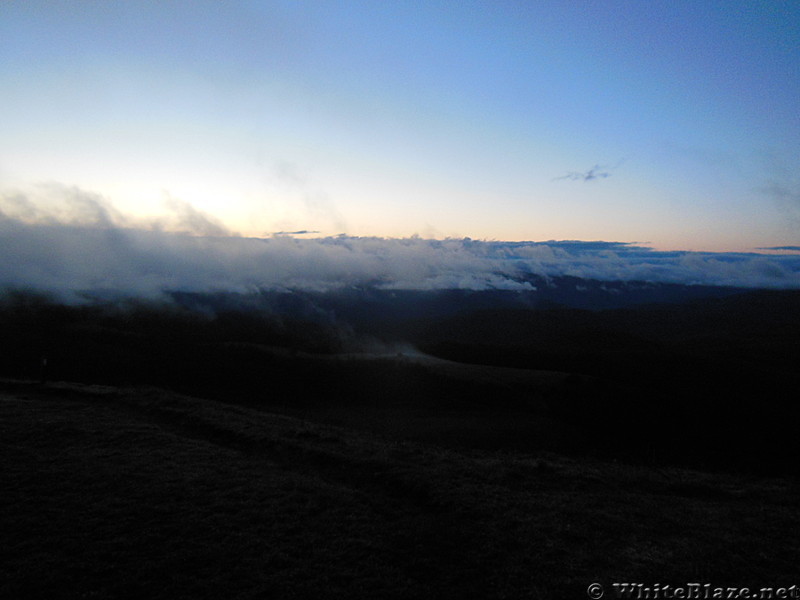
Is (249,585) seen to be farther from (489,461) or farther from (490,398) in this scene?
(490,398)

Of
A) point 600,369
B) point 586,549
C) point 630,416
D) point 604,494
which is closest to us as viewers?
point 586,549

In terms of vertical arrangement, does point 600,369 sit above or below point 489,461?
below

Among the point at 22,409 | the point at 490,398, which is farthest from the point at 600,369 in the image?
the point at 22,409

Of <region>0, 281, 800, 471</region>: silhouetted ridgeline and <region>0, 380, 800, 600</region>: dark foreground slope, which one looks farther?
<region>0, 281, 800, 471</region>: silhouetted ridgeline

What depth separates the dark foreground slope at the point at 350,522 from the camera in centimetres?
989

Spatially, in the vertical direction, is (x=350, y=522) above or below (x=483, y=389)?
above

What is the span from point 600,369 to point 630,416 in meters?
40.5

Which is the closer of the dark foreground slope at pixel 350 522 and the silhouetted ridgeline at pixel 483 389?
the dark foreground slope at pixel 350 522

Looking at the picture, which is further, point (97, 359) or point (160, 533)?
point (97, 359)

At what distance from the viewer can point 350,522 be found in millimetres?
12875

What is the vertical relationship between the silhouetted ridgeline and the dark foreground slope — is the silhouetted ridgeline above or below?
below

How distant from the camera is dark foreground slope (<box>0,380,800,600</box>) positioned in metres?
9.89

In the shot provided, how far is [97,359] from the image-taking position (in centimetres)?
7106

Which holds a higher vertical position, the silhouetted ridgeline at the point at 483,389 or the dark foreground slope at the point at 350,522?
the dark foreground slope at the point at 350,522
